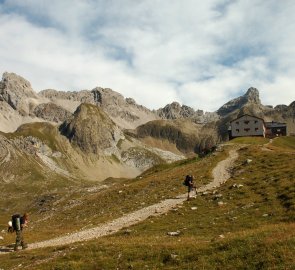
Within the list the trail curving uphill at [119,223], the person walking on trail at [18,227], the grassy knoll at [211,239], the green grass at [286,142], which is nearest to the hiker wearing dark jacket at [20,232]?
the person walking on trail at [18,227]

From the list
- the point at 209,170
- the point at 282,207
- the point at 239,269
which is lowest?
the point at 239,269

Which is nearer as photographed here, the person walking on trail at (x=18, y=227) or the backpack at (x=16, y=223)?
the person walking on trail at (x=18, y=227)

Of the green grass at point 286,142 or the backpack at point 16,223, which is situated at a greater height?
the green grass at point 286,142

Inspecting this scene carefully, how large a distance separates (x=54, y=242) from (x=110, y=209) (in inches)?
731

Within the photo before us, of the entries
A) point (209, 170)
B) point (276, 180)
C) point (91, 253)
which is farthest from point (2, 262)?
point (209, 170)

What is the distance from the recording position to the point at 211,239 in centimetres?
2695

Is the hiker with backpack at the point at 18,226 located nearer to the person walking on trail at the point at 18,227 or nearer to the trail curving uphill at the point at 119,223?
the person walking on trail at the point at 18,227

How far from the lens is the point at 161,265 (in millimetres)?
23031

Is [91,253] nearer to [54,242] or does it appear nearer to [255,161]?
[54,242]

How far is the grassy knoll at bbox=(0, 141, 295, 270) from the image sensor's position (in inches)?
860

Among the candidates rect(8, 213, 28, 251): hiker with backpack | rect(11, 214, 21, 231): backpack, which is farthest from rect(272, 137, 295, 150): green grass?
rect(11, 214, 21, 231): backpack

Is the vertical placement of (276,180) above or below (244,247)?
above

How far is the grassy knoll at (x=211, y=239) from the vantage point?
2184cm

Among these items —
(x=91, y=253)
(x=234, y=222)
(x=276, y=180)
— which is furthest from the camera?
(x=276, y=180)
